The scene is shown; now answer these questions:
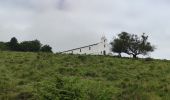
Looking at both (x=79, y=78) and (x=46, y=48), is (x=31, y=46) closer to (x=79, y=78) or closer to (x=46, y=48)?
(x=46, y=48)

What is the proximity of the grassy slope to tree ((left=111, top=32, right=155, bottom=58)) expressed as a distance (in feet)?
80.8

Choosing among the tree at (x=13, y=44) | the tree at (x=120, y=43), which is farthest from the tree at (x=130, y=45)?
the tree at (x=13, y=44)

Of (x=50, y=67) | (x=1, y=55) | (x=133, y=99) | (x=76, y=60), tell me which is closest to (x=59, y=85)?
(x=133, y=99)

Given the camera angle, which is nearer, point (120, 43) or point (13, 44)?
point (13, 44)

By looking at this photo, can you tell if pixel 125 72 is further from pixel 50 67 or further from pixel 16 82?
pixel 16 82

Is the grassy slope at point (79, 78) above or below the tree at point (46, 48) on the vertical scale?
below

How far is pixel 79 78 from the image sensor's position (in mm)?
29031

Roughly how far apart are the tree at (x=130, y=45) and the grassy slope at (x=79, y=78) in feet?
80.8

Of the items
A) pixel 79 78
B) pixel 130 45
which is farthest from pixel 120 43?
pixel 79 78

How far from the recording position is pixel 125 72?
1608 inches

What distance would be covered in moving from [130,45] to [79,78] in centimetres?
4470

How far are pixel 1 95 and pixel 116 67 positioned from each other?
13107mm

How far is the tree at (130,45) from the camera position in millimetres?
73312

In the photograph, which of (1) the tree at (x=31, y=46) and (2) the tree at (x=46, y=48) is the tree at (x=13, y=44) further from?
(2) the tree at (x=46, y=48)
